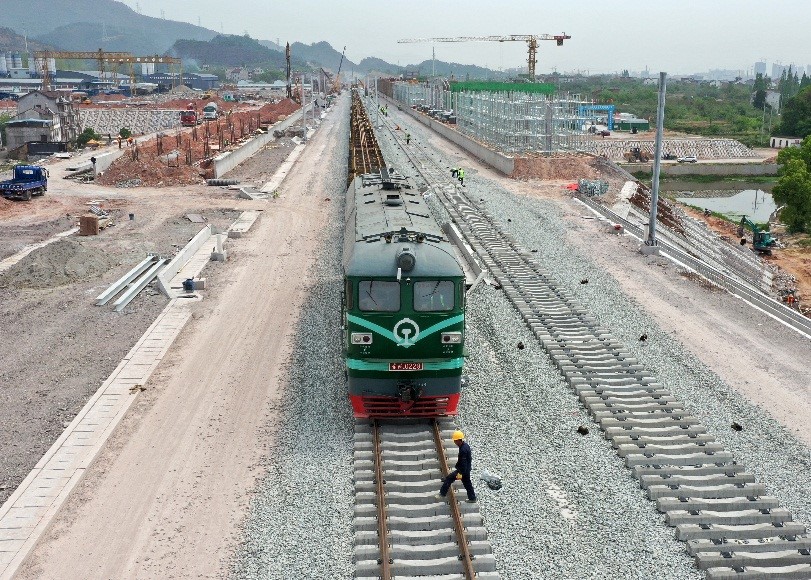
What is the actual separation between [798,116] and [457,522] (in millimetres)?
113293

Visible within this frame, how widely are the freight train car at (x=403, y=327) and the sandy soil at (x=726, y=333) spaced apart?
25.4 ft

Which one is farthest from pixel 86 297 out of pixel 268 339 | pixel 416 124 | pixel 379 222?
pixel 416 124

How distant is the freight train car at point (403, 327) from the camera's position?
13.9m

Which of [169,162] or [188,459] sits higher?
[169,162]

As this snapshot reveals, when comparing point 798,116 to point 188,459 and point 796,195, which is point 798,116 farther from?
point 188,459

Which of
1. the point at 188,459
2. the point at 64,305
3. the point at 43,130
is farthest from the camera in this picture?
the point at 43,130

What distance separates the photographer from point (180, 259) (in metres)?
28.1

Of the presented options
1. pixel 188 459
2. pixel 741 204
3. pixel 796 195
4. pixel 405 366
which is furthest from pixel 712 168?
pixel 188 459

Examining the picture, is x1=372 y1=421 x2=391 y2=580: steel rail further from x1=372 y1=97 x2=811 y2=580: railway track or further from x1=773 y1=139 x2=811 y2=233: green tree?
x1=773 y1=139 x2=811 y2=233: green tree

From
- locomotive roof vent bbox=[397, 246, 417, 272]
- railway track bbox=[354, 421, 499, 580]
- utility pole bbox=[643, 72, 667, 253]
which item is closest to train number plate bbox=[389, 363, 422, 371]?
railway track bbox=[354, 421, 499, 580]

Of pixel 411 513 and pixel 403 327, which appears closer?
pixel 411 513

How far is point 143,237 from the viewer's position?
109ft

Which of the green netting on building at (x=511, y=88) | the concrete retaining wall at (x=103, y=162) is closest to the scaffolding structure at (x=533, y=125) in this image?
the green netting on building at (x=511, y=88)

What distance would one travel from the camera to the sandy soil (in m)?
17.0
